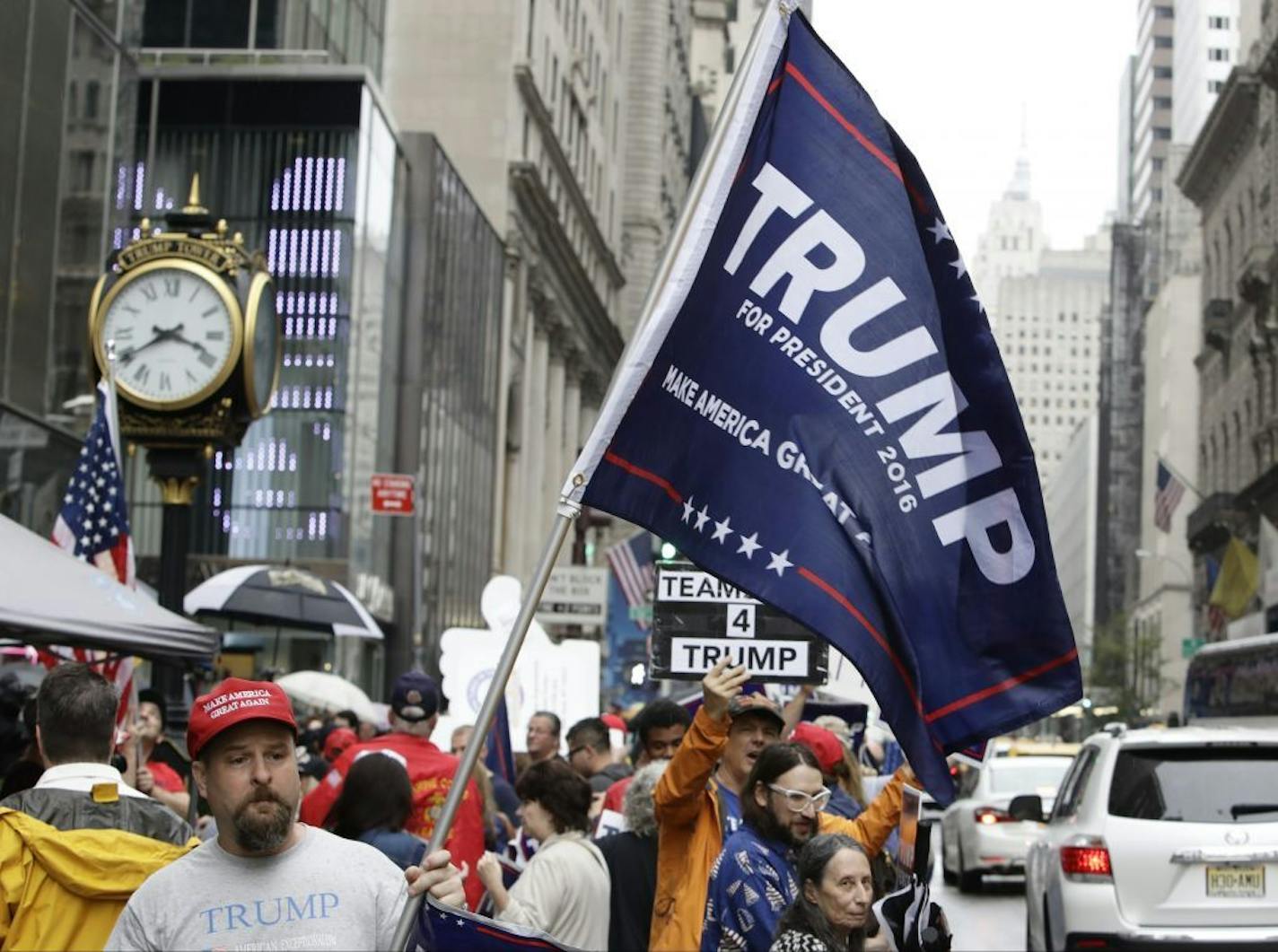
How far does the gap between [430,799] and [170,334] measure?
145 inches

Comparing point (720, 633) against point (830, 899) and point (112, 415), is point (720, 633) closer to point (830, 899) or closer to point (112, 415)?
point (112, 415)

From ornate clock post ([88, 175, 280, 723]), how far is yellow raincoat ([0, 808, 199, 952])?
554 centimetres

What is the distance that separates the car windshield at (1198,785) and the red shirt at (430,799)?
465 centimetres

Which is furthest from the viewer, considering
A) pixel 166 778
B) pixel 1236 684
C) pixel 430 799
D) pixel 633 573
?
pixel 633 573

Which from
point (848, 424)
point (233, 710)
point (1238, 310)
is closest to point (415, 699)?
point (848, 424)

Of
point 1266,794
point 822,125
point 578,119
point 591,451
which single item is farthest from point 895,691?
point 578,119

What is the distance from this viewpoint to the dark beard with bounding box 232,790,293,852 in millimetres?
4566

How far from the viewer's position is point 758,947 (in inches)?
270

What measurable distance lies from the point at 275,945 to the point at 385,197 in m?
40.8

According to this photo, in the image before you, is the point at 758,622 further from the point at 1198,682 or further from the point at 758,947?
the point at 1198,682

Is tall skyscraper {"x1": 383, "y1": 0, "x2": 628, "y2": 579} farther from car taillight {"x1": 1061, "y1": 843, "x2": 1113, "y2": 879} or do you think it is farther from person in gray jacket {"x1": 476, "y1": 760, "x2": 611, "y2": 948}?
person in gray jacket {"x1": 476, "y1": 760, "x2": 611, "y2": 948}

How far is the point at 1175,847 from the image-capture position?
13.0 m

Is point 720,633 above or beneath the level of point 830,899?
above

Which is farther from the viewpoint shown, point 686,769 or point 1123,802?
point 1123,802
